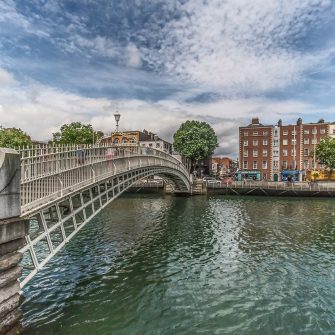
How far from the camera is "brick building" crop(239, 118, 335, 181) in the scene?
74.9 m

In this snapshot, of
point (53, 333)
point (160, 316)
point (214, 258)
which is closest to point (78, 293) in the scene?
point (53, 333)

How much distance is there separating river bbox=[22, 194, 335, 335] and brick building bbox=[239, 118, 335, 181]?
5470cm

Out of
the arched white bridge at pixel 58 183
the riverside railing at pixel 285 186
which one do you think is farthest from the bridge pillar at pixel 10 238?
the riverside railing at pixel 285 186

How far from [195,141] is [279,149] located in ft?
71.0

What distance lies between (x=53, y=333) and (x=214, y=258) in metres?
10.1

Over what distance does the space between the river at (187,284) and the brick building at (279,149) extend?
2153 inches

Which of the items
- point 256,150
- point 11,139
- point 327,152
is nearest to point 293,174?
point 256,150

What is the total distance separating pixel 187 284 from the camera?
13211mm

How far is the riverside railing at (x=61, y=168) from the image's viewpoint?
9961mm

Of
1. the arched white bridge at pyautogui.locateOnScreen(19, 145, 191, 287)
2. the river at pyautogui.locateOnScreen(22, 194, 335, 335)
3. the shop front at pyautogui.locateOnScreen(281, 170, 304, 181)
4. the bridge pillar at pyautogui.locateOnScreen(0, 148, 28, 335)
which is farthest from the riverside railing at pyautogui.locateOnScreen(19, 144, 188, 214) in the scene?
the shop front at pyautogui.locateOnScreen(281, 170, 304, 181)

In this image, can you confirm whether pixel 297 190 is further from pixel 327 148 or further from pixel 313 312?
pixel 313 312

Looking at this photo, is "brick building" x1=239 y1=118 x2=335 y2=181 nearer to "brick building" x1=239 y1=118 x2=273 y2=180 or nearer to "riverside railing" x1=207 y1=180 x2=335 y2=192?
"brick building" x1=239 y1=118 x2=273 y2=180

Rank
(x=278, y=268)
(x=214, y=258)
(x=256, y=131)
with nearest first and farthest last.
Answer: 1. (x=278, y=268)
2. (x=214, y=258)
3. (x=256, y=131)

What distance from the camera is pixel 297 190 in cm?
5412
